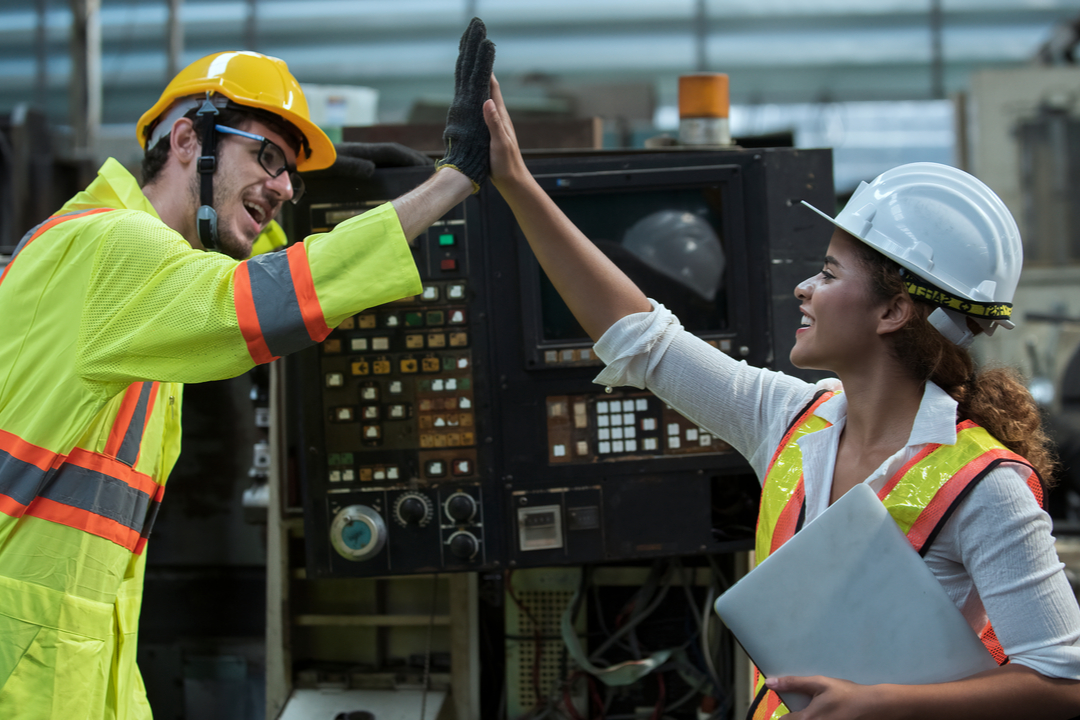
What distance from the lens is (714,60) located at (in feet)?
18.6

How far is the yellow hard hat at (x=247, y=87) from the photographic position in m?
1.42

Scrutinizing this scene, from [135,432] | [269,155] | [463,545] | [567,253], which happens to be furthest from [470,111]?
[463,545]

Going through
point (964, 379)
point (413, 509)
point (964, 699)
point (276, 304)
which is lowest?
point (964, 699)

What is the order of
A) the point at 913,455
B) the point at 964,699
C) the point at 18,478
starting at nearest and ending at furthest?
the point at 964,699 → the point at 913,455 → the point at 18,478

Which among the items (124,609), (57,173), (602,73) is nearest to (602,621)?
(124,609)

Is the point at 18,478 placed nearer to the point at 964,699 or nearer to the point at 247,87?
the point at 247,87

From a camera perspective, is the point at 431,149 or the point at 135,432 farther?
the point at 431,149

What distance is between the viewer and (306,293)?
1090 mm

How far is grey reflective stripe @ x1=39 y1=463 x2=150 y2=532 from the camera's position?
3.89ft

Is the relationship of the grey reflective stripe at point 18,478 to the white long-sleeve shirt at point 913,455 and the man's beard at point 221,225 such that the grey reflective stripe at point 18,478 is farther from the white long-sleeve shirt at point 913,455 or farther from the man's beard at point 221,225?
the white long-sleeve shirt at point 913,455

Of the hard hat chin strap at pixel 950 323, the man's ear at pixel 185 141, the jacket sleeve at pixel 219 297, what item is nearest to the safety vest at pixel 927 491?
the hard hat chin strap at pixel 950 323

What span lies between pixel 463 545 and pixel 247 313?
684 millimetres

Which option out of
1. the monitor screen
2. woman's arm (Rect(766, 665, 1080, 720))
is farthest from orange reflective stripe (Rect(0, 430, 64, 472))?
woman's arm (Rect(766, 665, 1080, 720))

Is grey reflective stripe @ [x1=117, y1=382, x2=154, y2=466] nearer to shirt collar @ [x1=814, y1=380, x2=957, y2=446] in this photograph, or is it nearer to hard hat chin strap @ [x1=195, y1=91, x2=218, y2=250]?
hard hat chin strap @ [x1=195, y1=91, x2=218, y2=250]
